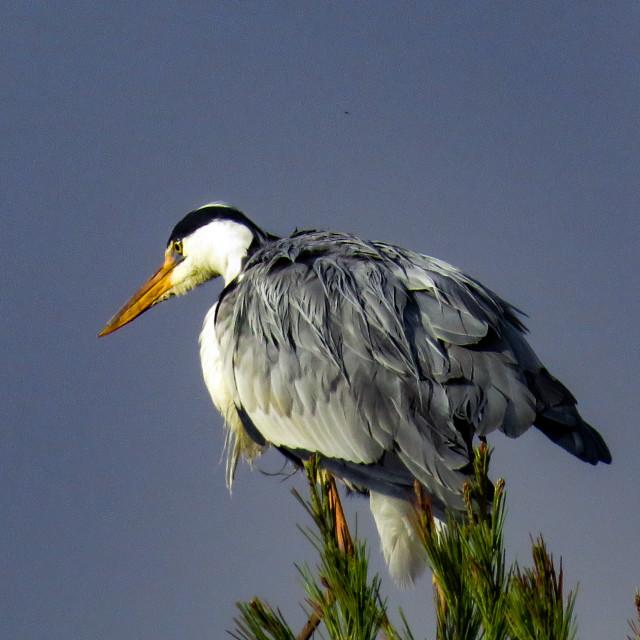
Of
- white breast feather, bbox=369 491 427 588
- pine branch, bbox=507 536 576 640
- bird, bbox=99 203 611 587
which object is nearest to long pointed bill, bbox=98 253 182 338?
bird, bbox=99 203 611 587

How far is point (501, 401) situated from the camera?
4266 millimetres

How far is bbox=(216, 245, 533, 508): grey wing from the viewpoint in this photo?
14.2ft

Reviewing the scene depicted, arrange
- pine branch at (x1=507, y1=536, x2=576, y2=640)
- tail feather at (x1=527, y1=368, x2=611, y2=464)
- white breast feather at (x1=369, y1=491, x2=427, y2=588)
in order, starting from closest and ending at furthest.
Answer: pine branch at (x1=507, y1=536, x2=576, y2=640) → tail feather at (x1=527, y1=368, x2=611, y2=464) → white breast feather at (x1=369, y1=491, x2=427, y2=588)

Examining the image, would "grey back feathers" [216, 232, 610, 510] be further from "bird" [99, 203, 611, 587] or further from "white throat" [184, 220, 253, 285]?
"white throat" [184, 220, 253, 285]

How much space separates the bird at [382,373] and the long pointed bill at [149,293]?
3.43ft

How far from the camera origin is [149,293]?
6.47m

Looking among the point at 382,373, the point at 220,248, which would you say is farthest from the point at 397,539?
the point at 220,248

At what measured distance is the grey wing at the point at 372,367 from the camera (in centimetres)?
432

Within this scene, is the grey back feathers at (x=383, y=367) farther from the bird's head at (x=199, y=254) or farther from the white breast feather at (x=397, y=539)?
the bird's head at (x=199, y=254)

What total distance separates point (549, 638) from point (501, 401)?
6.86 ft

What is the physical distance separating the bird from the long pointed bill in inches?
41.1

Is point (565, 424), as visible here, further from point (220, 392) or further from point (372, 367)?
point (220, 392)

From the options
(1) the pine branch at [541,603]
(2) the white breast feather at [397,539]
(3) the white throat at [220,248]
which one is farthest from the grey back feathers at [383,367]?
(1) the pine branch at [541,603]

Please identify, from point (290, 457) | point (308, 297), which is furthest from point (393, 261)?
point (290, 457)
